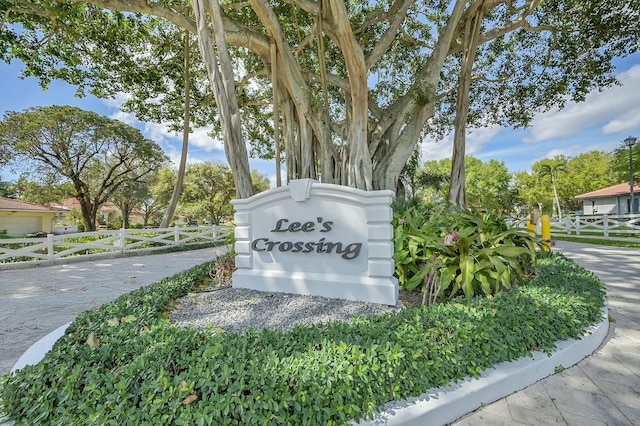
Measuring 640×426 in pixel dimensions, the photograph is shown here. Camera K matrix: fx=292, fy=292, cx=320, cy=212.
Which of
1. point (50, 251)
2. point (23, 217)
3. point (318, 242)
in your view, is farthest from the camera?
point (23, 217)

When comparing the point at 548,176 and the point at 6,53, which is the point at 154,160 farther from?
the point at 548,176

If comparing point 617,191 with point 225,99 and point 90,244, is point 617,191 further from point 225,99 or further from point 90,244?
point 90,244

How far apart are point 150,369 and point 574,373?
9.37 feet

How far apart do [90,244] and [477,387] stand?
34.0 feet

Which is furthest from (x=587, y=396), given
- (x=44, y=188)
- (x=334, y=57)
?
(x=44, y=188)

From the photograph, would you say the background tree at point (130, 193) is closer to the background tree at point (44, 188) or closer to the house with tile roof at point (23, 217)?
the background tree at point (44, 188)

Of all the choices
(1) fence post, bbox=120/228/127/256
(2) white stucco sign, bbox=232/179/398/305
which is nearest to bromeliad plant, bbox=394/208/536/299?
(2) white stucco sign, bbox=232/179/398/305

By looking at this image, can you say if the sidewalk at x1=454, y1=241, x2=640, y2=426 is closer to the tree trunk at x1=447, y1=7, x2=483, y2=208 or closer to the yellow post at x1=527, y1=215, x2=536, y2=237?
the yellow post at x1=527, y1=215, x2=536, y2=237

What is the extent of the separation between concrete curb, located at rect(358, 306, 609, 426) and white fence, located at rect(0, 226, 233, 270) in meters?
7.32

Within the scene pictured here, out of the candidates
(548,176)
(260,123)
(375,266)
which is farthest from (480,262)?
(548,176)

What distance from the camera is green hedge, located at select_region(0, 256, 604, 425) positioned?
4.63 ft

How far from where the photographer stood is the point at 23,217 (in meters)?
22.6

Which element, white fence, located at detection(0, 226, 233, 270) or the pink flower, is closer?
the pink flower

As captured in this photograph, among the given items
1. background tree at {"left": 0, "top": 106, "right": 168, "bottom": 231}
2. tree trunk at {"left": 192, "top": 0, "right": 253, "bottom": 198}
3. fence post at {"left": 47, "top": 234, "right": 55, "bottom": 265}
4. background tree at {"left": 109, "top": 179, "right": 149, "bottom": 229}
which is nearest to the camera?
tree trunk at {"left": 192, "top": 0, "right": 253, "bottom": 198}
